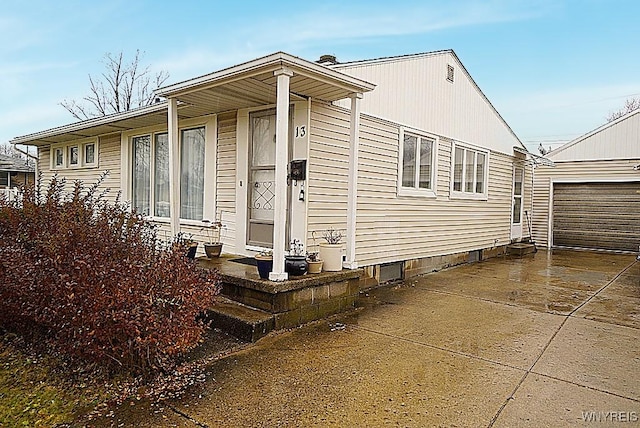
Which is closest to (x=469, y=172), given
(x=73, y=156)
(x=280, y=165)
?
(x=280, y=165)

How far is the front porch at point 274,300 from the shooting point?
4.52 metres

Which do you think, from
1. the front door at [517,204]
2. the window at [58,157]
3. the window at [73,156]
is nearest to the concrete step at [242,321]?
the window at [73,156]

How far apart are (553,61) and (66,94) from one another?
83.4 feet

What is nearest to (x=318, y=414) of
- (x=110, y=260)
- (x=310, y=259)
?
(x=110, y=260)

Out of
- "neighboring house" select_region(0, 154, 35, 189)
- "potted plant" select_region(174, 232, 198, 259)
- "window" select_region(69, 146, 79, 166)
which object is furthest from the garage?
"neighboring house" select_region(0, 154, 35, 189)

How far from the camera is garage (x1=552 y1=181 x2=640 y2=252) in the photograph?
12.2 metres

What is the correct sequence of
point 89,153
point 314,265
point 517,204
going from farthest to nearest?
point 517,204 → point 89,153 → point 314,265

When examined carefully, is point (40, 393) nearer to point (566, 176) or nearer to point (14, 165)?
point (566, 176)

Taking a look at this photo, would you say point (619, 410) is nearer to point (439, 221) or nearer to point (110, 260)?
point (110, 260)

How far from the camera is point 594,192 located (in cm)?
1265

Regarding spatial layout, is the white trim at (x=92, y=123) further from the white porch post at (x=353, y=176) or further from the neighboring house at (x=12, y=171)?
the neighboring house at (x=12, y=171)

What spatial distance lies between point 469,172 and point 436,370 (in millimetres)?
6857

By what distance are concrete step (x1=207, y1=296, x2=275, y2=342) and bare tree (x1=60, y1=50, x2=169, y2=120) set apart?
24.7 metres

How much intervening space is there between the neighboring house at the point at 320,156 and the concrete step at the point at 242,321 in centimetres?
67
